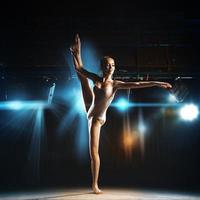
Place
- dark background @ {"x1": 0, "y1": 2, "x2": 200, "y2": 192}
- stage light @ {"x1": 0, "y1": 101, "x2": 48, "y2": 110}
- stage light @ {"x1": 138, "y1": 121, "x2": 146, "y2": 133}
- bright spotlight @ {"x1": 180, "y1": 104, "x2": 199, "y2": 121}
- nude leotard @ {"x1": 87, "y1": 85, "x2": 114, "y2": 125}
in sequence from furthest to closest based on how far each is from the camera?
1. stage light @ {"x1": 138, "y1": 121, "x2": 146, "y2": 133}
2. stage light @ {"x1": 0, "y1": 101, "x2": 48, "y2": 110}
3. bright spotlight @ {"x1": 180, "y1": 104, "x2": 199, "y2": 121}
4. dark background @ {"x1": 0, "y1": 2, "x2": 200, "y2": 192}
5. nude leotard @ {"x1": 87, "y1": 85, "x2": 114, "y2": 125}

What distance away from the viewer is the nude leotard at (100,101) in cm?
370

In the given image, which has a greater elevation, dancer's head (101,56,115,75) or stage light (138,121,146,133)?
dancer's head (101,56,115,75)

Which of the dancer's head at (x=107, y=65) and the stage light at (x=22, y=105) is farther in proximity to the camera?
the stage light at (x=22, y=105)

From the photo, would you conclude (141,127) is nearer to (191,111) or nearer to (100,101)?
(191,111)

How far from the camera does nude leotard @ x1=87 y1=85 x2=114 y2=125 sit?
3.70m

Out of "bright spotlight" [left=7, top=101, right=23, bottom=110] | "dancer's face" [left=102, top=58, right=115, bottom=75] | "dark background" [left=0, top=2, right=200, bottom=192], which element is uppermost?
"dark background" [left=0, top=2, right=200, bottom=192]

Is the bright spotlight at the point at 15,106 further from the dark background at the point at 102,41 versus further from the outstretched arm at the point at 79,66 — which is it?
A: the outstretched arm at the point at 79,66

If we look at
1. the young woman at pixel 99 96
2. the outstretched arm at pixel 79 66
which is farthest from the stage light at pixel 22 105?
the young woman at pixel 99 96

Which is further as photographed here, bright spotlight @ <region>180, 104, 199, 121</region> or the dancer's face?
bright spotlight @ <region>180, 104, 199, 121</region>

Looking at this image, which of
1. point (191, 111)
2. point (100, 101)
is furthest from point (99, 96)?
point (191, 111)

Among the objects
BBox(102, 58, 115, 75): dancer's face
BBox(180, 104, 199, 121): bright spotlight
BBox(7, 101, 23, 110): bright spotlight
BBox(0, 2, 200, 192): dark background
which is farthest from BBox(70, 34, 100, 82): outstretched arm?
BBox(7, 101, 23, 110): bright spotlight

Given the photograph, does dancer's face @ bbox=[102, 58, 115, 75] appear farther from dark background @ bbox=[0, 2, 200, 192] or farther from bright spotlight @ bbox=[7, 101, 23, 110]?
bright spotlight @ bbox=[7, 101, 23, 110]

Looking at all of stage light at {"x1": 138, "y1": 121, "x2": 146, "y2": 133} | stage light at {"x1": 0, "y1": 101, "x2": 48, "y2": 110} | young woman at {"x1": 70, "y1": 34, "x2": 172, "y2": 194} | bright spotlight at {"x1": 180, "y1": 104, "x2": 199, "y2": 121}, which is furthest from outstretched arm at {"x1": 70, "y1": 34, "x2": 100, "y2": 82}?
stage light at {"x1": 138, "y1": 121, "x2": 146, "y2": 133}

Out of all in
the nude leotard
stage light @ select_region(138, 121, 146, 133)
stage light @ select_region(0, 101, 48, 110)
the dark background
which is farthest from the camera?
stage light @ select_region(138, 121, 146, 133)
